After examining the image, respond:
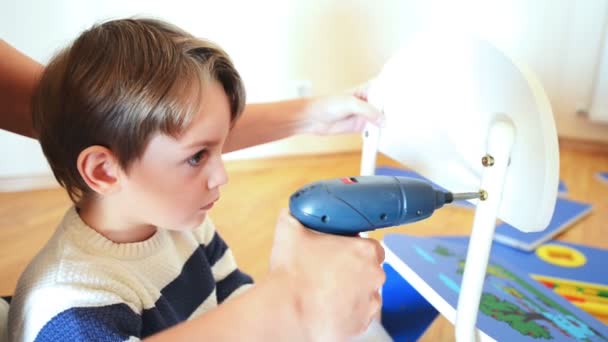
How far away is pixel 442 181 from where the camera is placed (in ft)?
2.03

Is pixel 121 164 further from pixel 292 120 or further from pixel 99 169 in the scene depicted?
pixel 292 120

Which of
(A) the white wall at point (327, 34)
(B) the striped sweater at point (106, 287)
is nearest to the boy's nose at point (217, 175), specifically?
(B) the striped sweater at point (106, 287)

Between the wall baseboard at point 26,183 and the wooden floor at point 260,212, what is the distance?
0.03m

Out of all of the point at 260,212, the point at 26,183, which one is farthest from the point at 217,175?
the point at 26,183

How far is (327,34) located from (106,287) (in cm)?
151

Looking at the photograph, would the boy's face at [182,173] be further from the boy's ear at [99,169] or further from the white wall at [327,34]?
the white wall at [327,34]

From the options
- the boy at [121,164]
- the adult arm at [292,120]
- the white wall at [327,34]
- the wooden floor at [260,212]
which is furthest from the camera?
the white wall at [327,34]

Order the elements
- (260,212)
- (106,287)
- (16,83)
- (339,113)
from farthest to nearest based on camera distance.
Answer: (260,212) → (339,113) → (16,83) → (106,287)

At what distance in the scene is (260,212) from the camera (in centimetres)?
154

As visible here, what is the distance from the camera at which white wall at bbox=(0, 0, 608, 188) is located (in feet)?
4.89

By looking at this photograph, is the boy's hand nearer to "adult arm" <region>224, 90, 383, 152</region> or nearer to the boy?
the boy

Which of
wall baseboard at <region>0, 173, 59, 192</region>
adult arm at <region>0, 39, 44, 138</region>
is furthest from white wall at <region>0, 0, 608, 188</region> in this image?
adult arm at <region>0, 39, 44, 138</region>

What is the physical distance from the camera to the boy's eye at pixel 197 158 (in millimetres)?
545

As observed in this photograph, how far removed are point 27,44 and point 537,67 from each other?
1.96 meters
